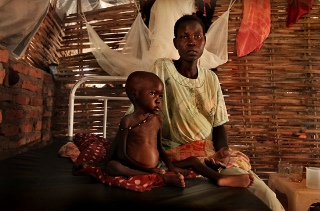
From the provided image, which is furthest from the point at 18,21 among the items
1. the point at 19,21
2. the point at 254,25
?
the point at 254,25

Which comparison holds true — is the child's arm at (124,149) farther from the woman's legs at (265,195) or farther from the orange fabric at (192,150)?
the woman's legs at (265,195)

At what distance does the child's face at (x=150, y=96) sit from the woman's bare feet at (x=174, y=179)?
0.84 ft

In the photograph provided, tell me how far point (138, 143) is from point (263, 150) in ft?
6.22

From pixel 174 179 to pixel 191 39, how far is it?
2.11ft

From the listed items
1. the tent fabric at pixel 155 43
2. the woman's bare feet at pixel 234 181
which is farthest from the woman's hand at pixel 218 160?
the tent fabric at pixel 155 43

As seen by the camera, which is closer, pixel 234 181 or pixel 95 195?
pixel 95 195

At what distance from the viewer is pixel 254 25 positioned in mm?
2516

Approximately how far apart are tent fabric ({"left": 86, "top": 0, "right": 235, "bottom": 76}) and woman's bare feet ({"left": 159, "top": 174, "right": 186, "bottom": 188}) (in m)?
1.29

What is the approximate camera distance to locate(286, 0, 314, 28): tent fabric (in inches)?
99.0

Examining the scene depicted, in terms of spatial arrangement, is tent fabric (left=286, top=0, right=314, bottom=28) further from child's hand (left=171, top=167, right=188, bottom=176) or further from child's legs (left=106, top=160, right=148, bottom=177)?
child's legs (left=106, top=160, right=148, bottom=177)

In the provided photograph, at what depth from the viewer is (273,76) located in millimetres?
2635

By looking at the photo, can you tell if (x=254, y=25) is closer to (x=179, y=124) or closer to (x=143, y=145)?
(x=179, y=124)

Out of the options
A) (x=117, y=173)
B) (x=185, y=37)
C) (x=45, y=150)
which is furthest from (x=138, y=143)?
(x=45, y=150)

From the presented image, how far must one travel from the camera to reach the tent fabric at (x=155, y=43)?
210 centimetres
